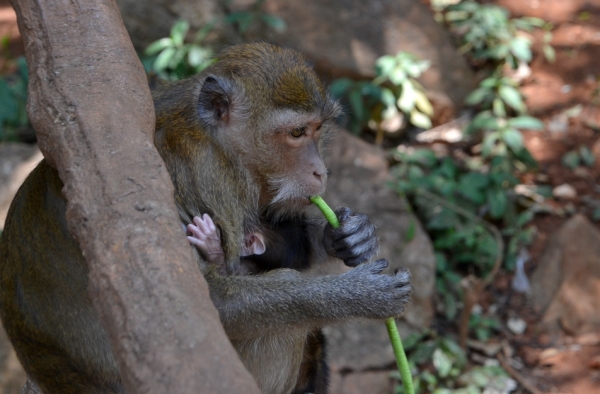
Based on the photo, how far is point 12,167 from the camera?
6.37m

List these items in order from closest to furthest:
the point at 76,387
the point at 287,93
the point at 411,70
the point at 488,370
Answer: the point at 76,387
the point at 287,93
the point at 488,370
the point at 411,70

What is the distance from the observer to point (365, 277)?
3463mm

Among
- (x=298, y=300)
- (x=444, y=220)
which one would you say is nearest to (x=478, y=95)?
(x=444, y=220)

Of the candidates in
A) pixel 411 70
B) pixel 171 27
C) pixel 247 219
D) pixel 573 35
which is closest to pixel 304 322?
pixel 247 219

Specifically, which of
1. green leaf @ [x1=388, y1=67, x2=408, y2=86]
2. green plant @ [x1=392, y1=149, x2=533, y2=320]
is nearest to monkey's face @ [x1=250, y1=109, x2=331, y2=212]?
green plant @ [x1=392, y1=149, x2=533, y2=320]

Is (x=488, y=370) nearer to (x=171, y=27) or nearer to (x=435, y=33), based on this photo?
(x=435, y=33)

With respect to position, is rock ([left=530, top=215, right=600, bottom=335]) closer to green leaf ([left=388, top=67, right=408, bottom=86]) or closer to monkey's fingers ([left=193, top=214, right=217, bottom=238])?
green leaf ([left=388, top=67, right=408, bottom=86])

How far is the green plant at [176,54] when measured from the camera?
7.20 m

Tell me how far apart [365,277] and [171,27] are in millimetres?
5459

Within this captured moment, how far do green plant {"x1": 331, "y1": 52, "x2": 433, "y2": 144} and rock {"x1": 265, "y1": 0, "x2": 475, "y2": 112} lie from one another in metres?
0.31

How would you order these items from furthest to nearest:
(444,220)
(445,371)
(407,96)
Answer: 1. (407,96)
2. (444,220)
3. (445,371)

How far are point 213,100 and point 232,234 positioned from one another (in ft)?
2.20

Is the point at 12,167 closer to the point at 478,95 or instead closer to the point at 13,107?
the point at 13,107

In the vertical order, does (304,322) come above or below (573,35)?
above
